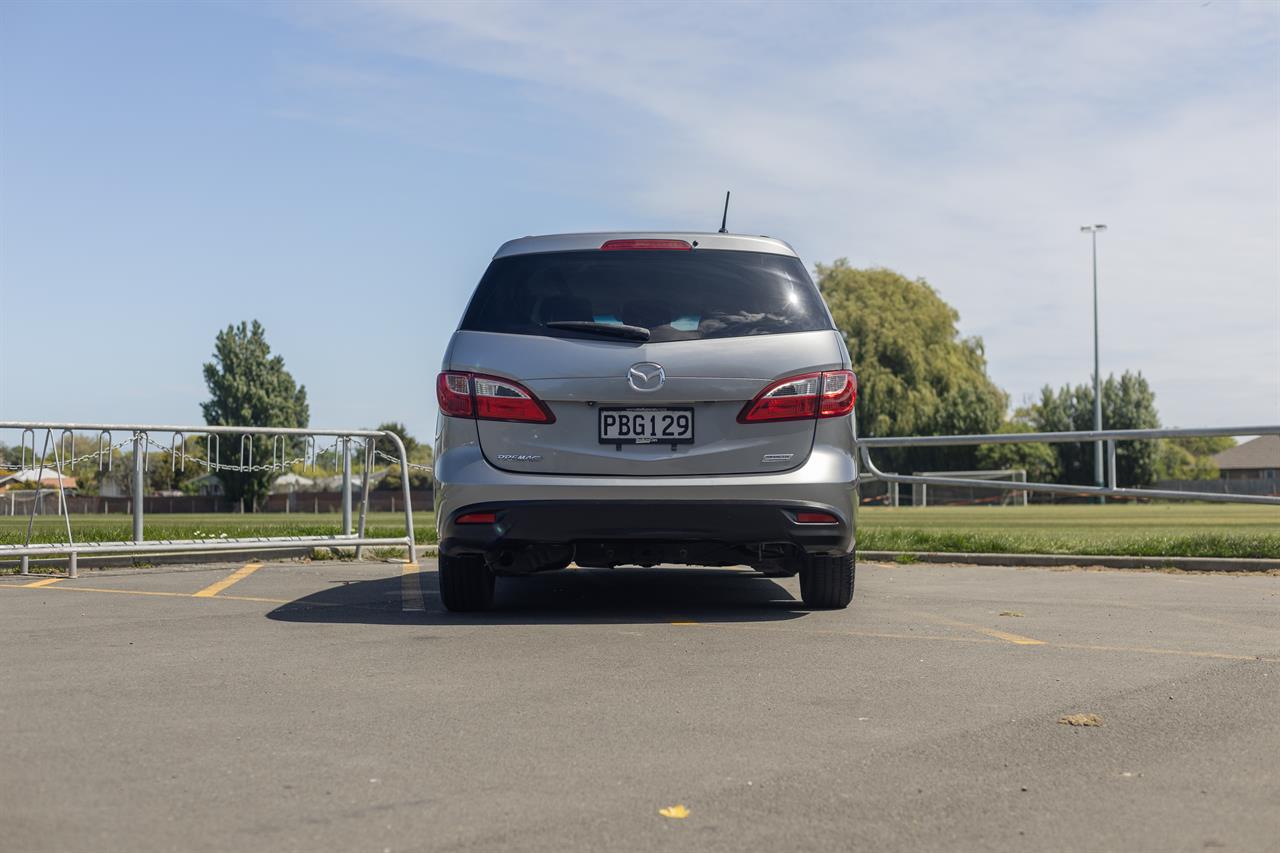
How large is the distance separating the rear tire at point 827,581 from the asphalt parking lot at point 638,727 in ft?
0.40

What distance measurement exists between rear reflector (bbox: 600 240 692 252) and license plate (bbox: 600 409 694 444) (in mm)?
1034

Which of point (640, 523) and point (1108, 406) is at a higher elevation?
point (1108, 406)

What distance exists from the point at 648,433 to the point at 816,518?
3.13ft

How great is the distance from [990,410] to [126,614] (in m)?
66.6

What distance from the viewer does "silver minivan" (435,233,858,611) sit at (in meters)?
7.05

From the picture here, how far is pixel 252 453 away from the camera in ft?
42.9

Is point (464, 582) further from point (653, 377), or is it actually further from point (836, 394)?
point (836, 394)

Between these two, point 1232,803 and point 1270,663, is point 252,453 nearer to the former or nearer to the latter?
point 1270,663

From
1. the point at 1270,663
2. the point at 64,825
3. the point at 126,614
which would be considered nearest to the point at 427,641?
the point at 126,614

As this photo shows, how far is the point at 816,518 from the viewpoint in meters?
7.13

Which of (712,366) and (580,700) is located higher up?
(712,366)

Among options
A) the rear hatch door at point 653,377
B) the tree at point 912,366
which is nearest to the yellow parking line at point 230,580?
the rear hatch door at point 653,377

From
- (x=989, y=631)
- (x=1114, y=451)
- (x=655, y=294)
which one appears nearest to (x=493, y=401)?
(x=655, y=294)

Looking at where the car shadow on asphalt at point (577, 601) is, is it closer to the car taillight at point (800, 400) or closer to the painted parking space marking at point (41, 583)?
the car taillight at point (800, 400)
